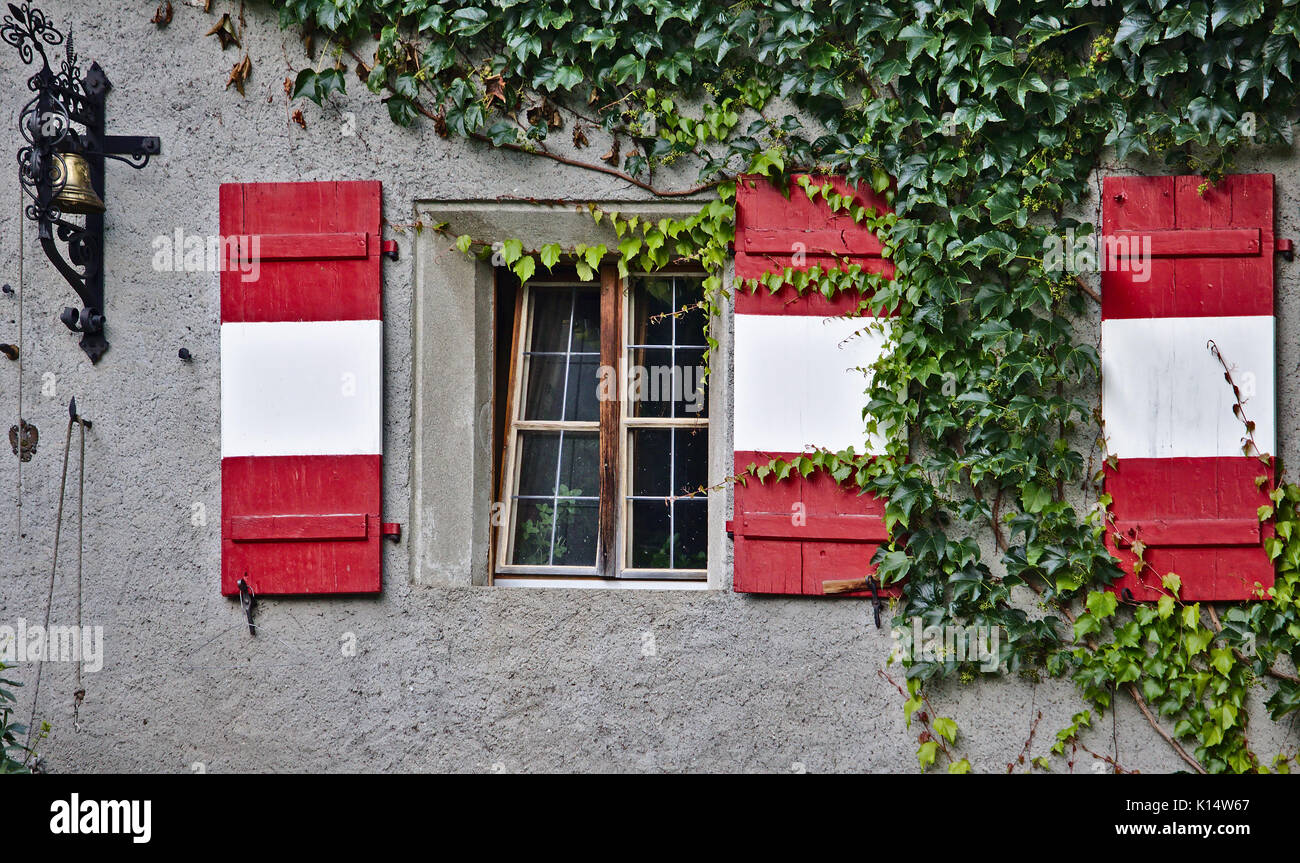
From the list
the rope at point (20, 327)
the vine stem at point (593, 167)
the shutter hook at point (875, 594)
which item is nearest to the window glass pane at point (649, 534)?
the shutter hook at point (875, 594)

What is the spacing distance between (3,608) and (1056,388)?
3893mm

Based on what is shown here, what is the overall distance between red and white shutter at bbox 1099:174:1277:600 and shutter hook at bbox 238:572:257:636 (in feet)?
10.00

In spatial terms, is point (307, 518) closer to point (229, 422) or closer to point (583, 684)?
point (229, 422)

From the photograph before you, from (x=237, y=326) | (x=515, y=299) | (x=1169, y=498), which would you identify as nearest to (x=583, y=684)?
(x=515, y=299)

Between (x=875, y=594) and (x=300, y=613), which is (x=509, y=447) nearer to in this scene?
(x=300, y=613)

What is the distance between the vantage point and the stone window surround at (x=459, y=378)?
3.27 m

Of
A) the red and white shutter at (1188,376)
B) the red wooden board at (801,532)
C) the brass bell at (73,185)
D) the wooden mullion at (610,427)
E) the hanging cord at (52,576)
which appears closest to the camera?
the brass bell at (73,185)

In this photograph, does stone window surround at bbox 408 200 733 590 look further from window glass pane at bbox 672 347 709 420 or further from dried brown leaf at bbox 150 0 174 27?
dried brown leaf at bbox 150 0 174 27

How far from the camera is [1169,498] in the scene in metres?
3.05

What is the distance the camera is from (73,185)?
9.73 feet

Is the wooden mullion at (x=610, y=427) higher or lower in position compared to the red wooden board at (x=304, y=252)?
lower

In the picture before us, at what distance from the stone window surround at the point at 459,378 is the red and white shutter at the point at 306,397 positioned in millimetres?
155

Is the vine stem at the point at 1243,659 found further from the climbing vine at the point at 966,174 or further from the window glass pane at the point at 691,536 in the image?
the window glass pane at the point at 691,536

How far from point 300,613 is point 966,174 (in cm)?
281
